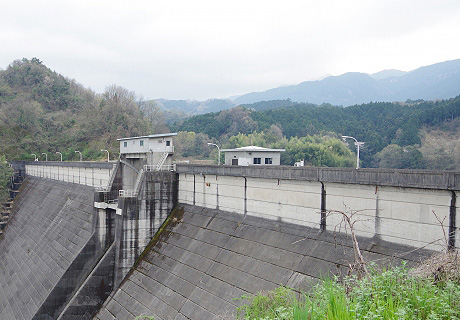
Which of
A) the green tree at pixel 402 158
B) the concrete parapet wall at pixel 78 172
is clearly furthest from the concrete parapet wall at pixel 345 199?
the green tree at pixel 402 158

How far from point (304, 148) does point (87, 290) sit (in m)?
55.3

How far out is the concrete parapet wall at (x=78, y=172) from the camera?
101 ft

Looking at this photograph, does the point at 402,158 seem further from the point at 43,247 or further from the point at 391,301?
the point at 391,301

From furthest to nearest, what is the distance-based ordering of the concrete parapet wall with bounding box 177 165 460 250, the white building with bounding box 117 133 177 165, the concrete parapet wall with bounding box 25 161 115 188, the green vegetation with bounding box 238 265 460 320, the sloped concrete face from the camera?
the concrete parapet wall with bounding box 25 161 115 188, the white building with bounding box 117 133 177 165, the sloped concrete face, the concrete parapet wall with bounding box 177 165 460 250, the green vegetation with bounding box 238 265 460 320

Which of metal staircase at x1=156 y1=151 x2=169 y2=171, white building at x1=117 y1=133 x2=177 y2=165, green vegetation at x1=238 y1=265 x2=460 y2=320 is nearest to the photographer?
green vegetation at x1=238 y1=265 x2=460 y2=320

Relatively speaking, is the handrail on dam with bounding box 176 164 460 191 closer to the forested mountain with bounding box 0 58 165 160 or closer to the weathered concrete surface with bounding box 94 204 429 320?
the weathered concrete surface with bounding box 94 204 429 320

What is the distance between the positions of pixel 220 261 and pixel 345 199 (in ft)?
18.7

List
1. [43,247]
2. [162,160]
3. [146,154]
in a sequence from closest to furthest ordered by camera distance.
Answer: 1. [162,160]
2. [146,154]
3. [43,247]

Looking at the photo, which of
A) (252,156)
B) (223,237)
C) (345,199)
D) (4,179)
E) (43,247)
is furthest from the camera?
(4,179)

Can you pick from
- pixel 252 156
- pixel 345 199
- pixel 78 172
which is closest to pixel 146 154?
pixel 252 156

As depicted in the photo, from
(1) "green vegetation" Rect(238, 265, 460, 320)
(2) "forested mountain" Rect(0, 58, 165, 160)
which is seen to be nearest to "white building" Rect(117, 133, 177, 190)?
(1) "green vegetation" Rect(238, 265, 460, 320)

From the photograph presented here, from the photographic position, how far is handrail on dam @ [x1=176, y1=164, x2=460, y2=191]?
9375 millimetres

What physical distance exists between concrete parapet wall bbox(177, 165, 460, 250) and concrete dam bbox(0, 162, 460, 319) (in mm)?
31

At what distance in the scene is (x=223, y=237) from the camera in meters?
15.5
